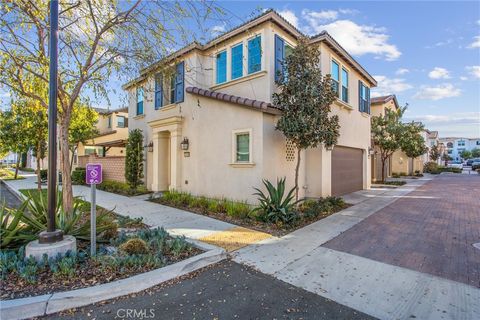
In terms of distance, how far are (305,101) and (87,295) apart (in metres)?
7.02

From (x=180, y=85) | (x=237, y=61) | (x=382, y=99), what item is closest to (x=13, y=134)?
(x=180, y=85)

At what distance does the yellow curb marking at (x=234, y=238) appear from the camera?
5392 mm

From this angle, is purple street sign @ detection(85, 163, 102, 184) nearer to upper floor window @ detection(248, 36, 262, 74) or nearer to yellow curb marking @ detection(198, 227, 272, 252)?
yellow curb marking @ detection(198, 227, 272, 252)

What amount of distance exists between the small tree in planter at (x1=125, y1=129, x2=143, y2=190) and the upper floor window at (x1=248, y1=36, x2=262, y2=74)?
289 inches

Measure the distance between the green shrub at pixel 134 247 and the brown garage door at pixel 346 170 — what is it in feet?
30.8

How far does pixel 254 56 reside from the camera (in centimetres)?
952

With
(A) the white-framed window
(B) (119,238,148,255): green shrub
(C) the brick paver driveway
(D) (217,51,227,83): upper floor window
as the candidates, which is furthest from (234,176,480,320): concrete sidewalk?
(D) (217,51,227,83): upper floor window

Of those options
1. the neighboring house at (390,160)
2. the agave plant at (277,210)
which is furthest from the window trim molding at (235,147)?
the neighboring house at (390,160)

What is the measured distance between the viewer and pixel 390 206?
9.88 m

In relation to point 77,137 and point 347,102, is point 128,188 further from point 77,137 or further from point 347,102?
point 347,102

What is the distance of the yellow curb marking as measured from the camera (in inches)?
212

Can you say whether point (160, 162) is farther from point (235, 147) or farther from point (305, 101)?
point (305, 101)

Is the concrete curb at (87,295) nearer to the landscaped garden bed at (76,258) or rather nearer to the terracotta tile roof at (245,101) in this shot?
the landscaped garden bed at (76,258)

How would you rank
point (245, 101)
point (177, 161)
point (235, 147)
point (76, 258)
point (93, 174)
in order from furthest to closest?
point (177, 161)
point (235, 147)
point (245, 101)
point (93, 174)
point (76, 258)
